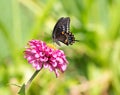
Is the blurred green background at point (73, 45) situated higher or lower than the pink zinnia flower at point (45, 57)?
lower

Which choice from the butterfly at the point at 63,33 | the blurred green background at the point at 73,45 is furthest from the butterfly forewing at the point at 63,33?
the blurred green background at the point at 73,45

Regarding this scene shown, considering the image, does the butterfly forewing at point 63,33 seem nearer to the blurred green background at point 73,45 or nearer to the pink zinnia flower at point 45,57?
the pink zinnia flower at point 45,57

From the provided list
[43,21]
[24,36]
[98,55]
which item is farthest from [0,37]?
[98,55]

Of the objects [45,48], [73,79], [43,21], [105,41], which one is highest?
[45,48]

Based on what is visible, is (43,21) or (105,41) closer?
(43,21)

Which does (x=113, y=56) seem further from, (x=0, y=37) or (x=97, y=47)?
(x=0, y=37)

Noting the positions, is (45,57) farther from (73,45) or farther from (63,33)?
(73,45)
